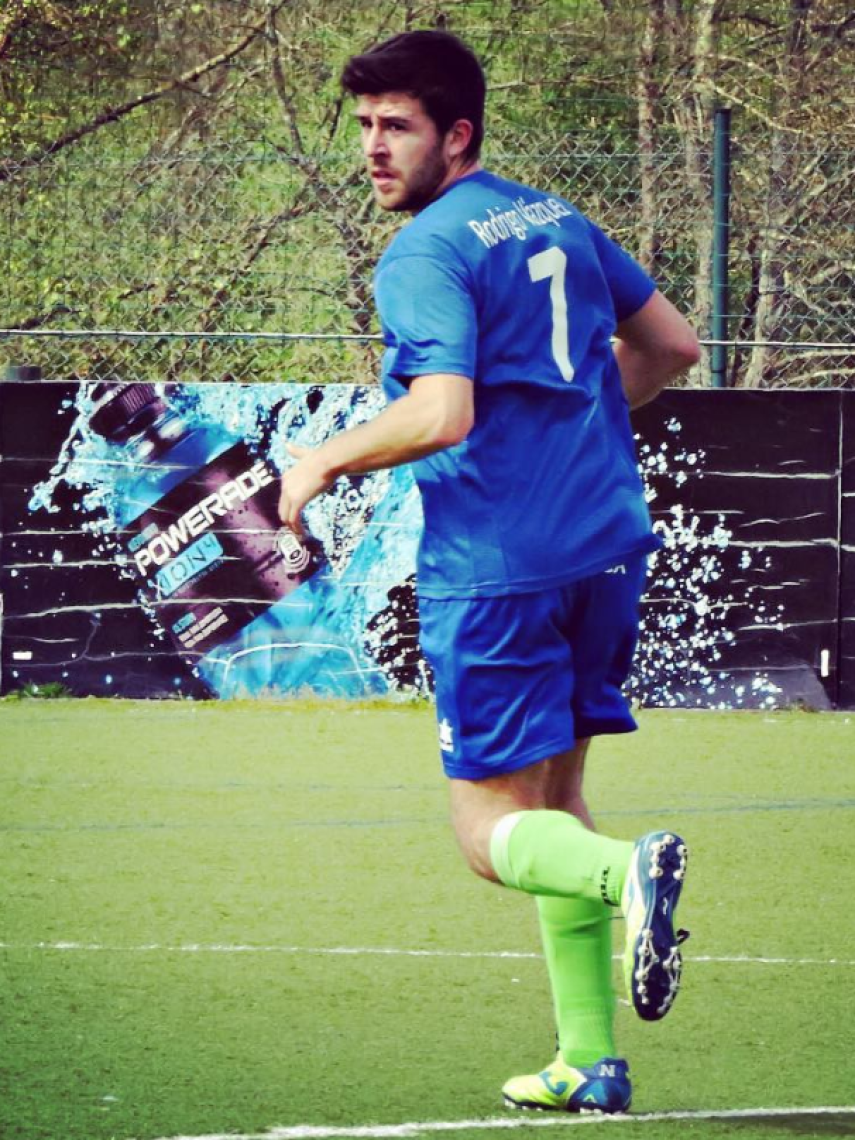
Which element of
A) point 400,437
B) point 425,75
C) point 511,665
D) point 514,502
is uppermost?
point 425,75

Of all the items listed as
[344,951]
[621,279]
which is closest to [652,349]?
[621,279]

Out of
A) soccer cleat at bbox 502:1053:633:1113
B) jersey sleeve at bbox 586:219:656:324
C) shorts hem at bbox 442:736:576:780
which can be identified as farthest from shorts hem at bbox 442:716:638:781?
jersey sleeve at bbox 586:219:656:324

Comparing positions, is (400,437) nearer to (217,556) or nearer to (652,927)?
(652,927)

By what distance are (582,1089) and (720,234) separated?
22.9 feet

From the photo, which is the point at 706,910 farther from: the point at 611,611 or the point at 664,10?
the point at 664,10

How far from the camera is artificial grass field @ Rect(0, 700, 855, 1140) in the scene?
4.32 meters

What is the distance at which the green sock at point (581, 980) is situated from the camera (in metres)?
4.22

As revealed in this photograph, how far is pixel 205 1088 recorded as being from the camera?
4.35 meters

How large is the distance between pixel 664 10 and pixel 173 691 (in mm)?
4667

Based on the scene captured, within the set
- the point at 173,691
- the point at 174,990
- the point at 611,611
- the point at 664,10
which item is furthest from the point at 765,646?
the point at 611,611

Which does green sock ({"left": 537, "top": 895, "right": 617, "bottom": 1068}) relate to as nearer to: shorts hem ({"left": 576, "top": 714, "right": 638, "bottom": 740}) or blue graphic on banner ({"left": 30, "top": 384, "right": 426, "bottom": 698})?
shorts hem ({"left": 576, "top": 714, "right": 638, "bottom": 740})

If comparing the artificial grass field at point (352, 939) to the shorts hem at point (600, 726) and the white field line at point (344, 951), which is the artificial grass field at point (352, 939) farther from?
the shorts hem at point (600, 726)

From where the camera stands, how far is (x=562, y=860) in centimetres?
396

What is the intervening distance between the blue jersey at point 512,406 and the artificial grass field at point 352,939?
1031mm
